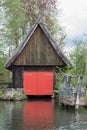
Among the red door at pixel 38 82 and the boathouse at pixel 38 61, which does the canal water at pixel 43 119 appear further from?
the boathouse at pixel 38 61

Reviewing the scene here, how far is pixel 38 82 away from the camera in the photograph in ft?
134

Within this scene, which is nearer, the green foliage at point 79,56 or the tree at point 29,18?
the green foliage at point 79,56

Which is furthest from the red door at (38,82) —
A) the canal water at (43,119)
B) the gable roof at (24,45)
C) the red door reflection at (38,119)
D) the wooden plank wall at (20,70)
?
the red door reflection at (38,119)

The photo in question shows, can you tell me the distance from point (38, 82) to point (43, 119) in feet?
57.8

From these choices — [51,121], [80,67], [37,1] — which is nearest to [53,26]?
[37,1]

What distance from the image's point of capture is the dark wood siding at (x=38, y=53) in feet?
134

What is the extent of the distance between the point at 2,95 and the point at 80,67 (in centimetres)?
856

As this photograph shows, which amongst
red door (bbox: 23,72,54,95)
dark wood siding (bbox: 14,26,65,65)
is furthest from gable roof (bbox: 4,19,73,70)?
red door (bbox: 23,72,54,95)

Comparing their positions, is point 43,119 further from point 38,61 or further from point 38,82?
point 38,61

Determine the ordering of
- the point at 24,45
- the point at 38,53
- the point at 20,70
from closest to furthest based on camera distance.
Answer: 1. the point at 24,45
2. the point at 38,53
3. the point at 20,70

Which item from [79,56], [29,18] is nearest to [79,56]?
[79,56]

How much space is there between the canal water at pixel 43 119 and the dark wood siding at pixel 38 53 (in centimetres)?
1238

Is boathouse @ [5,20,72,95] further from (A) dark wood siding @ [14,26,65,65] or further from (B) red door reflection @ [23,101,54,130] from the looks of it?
(B) red door reflection @ [23,101,54,130]

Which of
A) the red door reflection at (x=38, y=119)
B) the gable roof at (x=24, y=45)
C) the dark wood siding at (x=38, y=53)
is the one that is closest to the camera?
the red door reflection at (x=38, y=119)
